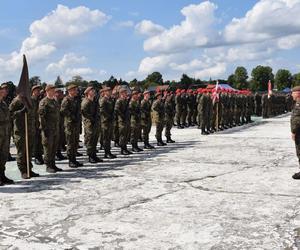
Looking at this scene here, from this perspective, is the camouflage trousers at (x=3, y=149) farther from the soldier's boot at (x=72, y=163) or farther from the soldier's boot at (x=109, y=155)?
the soldier's boot at (x=109, y=155)

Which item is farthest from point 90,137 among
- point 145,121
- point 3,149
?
point 145,121

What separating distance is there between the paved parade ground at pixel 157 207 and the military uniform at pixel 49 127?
34 centimetres

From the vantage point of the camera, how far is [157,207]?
6.11 metres

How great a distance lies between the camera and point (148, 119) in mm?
13781

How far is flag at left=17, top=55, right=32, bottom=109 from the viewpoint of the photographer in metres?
8.47

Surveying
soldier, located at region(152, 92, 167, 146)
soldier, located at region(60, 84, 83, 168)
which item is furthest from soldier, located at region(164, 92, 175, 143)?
soldier, located at region(60, 84, 83, 168)

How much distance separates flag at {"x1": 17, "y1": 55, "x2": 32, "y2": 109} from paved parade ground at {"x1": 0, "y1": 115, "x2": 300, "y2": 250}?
151 centimetres

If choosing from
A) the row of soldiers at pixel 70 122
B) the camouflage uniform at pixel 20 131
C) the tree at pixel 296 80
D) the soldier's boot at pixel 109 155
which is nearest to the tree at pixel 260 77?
the tree at pixel 296 80

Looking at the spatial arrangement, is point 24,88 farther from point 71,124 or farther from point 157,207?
point 157,207

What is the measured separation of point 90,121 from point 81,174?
72.1 inches

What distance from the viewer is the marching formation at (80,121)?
8.52 metres

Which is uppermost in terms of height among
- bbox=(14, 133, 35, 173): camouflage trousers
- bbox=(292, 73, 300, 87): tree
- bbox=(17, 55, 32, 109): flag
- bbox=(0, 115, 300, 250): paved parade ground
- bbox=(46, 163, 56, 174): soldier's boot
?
bbox=(292, 73, 300, 87): tree

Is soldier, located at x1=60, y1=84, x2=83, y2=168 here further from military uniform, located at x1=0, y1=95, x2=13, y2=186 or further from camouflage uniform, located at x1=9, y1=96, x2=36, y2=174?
military uniform, located at x1=0, y1=95, x2=13, y2=186

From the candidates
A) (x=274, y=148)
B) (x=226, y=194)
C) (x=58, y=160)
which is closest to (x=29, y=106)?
→ (x=58, y=160)
